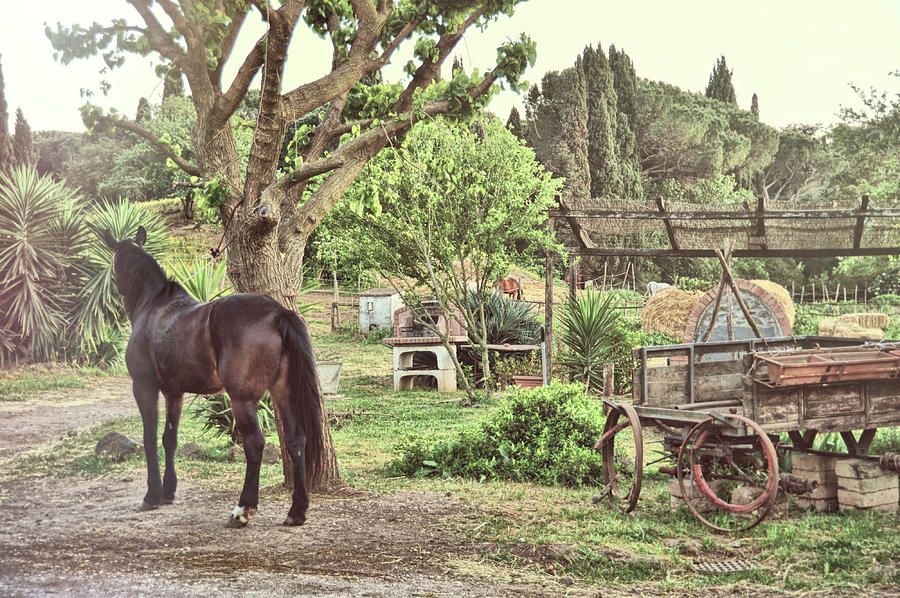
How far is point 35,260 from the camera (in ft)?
21.6

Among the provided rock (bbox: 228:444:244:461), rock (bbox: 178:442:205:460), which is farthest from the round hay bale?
rock (bbox: 178:442:205:460)

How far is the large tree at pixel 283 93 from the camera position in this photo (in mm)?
5199

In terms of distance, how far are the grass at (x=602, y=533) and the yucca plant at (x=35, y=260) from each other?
0.96 m

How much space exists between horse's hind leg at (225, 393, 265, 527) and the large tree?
0.95m

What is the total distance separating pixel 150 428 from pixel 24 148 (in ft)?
10.2

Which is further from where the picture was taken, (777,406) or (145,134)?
(145,134)

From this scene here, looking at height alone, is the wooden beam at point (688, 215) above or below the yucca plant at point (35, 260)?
above

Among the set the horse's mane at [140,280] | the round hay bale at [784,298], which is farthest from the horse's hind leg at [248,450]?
the round hay bale at [784,298]

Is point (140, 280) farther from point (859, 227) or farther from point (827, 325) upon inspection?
point (827, 325)

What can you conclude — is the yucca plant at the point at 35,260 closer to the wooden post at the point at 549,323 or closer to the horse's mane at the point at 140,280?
the horse's mane at the point at 140,280

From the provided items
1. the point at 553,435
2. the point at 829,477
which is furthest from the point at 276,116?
the point at 829,477

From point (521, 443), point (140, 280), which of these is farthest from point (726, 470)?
point (140, 280)

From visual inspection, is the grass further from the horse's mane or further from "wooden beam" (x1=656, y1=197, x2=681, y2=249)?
"wooden beam" (x1=656, y1=197, x2=681, y2=249)

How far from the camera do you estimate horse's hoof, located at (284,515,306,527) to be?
4.61 metres
